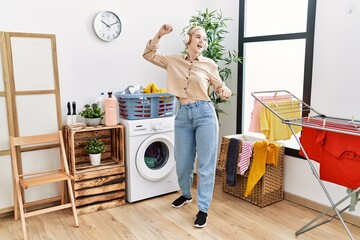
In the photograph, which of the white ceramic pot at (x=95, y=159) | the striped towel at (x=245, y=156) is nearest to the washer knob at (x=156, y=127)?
the white ceramic pot at (x=95, y=159)

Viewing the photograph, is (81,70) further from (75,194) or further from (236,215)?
(236,215)

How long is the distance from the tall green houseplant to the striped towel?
0.66m

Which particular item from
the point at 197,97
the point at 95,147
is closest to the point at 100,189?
the point at 95,147

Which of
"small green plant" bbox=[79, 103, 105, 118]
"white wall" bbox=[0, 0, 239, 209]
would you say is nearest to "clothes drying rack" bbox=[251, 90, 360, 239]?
"white wall" bbox=[0, 0, 239, 209]

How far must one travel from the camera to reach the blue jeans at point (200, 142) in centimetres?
268

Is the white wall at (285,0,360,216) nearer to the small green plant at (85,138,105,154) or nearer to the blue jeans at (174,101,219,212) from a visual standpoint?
the blue jeans at (174,101,219,212)

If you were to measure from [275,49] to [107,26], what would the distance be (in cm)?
169

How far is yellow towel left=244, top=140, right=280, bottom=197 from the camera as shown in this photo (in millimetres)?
3010

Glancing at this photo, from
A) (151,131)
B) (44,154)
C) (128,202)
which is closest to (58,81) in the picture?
(44,154)

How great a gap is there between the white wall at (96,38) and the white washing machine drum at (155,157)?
677 mm

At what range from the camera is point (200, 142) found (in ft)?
8.91

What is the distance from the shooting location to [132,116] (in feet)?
10.3

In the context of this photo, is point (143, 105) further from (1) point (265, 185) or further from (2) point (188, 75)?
(1) point (265, 185)

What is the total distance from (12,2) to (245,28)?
229cm
